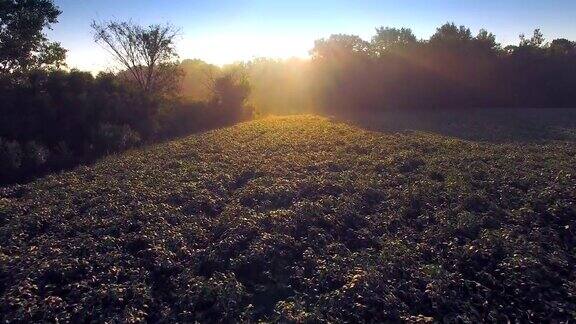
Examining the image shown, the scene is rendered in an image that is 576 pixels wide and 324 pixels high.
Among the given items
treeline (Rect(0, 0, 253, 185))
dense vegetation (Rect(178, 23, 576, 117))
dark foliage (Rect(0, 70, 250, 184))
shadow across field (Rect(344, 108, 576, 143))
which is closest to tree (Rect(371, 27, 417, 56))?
dense vegetation (Rect(178, 23, 576, 117))

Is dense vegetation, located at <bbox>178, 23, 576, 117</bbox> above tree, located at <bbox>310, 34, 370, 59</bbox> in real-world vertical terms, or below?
below

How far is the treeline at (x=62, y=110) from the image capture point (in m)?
16.0

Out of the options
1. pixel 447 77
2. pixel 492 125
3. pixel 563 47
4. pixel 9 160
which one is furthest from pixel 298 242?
pixel 563 47

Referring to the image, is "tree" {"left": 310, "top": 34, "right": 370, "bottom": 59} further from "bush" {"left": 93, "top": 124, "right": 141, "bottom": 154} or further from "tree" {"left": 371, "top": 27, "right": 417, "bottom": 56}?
"bush" {"left": 93, "top": 124, "right": 141, "bottom": 154}

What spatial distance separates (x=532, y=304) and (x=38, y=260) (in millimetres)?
7894

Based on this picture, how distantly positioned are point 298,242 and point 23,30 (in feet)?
79.0

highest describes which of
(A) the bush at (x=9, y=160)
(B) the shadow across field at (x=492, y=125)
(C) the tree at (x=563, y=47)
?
(C) the tree at (x=563, y=47)

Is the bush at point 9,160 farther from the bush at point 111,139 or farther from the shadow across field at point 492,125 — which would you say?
the shadow across field at point 492,125

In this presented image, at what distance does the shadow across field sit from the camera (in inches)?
799

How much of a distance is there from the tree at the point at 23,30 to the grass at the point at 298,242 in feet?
47.2

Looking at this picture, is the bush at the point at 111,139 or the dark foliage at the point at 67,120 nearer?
the dark foliage at the point at 67,120

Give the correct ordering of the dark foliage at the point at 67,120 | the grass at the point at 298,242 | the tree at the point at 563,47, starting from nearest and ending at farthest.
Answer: the grass at the point at 298,242 < the dark foliage at the point at 67,120 < the tree at the point at 563,47

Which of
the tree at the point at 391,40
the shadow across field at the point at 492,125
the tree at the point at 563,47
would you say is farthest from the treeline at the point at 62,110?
the tree at the point at 563,47

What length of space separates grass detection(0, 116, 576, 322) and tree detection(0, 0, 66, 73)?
14.4m
